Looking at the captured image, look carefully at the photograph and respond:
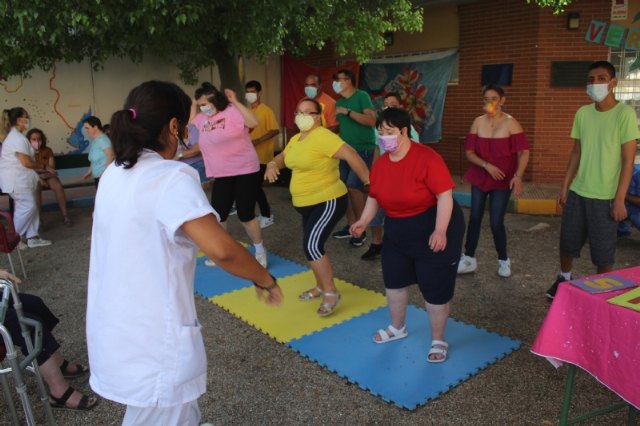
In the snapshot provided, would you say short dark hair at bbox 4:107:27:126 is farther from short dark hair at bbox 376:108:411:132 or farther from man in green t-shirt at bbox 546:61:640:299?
man in green t-shirt at bbox 546:61:640:299

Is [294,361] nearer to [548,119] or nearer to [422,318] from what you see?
[422,318]

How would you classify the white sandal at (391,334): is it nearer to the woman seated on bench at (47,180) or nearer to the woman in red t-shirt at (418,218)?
the woman in red t-shirt at (418,218)

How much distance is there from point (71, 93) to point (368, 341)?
10.3 meters

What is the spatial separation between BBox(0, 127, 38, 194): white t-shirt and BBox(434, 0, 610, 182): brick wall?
7.66 meters

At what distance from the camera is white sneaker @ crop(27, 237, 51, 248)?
7125 mm

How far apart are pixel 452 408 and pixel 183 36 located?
5.92 m

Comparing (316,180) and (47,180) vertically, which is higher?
(316,180)

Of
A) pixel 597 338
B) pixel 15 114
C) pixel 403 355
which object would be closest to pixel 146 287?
pixel 597 338

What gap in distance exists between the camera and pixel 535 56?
902 cm

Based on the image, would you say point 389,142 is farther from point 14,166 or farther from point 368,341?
point 14,166

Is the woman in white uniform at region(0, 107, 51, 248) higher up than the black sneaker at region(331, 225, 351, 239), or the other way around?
the woman in white uniform at region(0, 107, 51, 248)

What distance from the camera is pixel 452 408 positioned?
318cm

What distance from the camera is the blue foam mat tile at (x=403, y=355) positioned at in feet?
11.1


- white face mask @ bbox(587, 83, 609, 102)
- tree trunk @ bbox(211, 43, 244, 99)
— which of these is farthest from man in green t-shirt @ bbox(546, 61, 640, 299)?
tree trunk @ bbox(211, 43, 244, 99)
